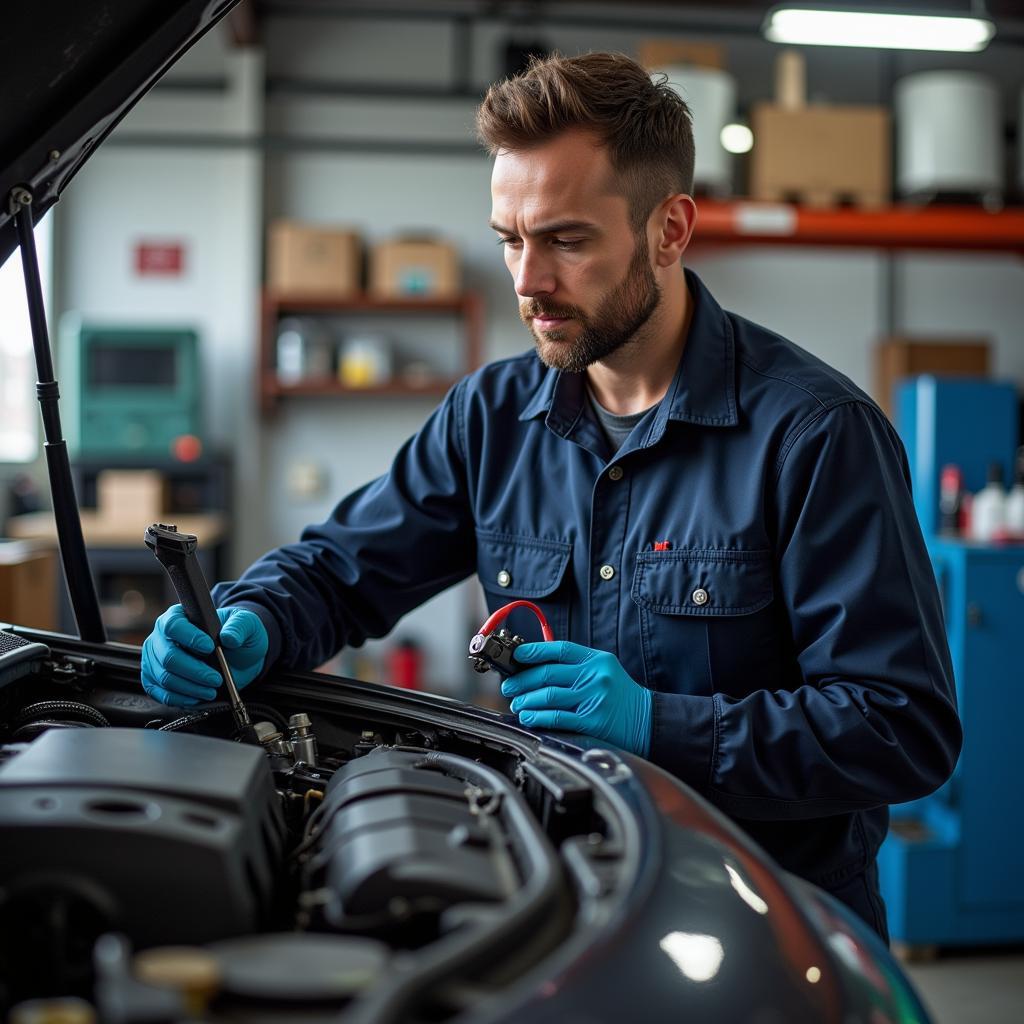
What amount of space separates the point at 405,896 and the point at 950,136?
16.4ft

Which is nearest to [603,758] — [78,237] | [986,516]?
[986,516]

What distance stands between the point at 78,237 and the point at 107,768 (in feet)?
17.0

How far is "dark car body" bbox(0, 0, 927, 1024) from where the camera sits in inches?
25.0

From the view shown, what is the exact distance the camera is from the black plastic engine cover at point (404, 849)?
0.79 meters

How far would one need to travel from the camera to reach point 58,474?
144cm

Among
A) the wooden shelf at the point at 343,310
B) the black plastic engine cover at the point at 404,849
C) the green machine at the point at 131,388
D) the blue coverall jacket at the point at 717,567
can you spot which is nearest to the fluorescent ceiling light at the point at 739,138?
the wooden shelf at the point at 343,310

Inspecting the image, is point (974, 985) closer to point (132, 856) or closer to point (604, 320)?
point (604, 320)

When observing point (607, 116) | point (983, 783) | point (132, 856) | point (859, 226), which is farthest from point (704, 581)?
point (859, 226)

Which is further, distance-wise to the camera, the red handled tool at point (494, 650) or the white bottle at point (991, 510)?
the white bottle at point (991, 510)

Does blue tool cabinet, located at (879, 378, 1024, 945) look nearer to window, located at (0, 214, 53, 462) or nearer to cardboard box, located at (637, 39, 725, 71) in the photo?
cardboard box, located at (637, 39, 725, 71)

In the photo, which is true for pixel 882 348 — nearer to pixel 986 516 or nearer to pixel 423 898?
pixel 986 516

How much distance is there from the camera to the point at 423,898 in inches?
31.0

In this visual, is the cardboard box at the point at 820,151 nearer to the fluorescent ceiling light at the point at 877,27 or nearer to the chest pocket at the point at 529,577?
the fluorescent ceiling light at the point at 877,27

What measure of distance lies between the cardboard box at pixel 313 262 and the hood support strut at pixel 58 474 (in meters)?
3.86
